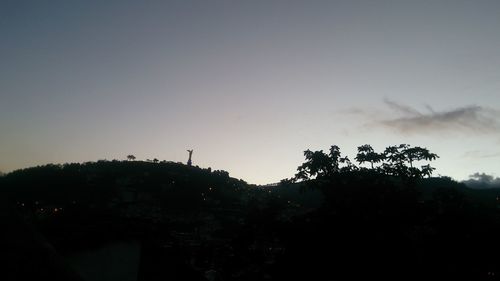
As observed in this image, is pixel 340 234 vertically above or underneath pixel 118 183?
underneath

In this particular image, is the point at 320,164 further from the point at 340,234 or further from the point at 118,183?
the point at 118,183

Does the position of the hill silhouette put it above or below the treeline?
below

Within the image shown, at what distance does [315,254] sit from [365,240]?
1907mm

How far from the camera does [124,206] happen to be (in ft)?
211

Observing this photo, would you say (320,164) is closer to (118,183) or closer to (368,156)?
(368,156)

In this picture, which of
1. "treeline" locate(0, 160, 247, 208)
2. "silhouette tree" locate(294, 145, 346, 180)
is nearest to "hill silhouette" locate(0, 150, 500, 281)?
"silhouette tree" locate(294, 145, 346, 180)

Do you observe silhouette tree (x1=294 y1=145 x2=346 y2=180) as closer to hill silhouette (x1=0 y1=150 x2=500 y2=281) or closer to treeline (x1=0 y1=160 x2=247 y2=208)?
hill silhouette (x1=0 y1=150 x2=500 y2=281)

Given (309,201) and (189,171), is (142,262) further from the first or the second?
(189,171)

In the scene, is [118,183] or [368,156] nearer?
[368,156]

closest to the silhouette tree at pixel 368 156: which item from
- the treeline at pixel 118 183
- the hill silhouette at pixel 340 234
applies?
the hill silhouette at pixel 340 234

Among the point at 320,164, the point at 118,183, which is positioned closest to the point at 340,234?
the point at 320,164

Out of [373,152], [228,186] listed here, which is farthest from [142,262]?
[228,186]

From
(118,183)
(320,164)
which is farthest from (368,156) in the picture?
(118,183)

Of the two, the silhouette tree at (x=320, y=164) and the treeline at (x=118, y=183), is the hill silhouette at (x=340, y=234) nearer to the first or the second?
the silhouette tree at (x=320, y=164)
